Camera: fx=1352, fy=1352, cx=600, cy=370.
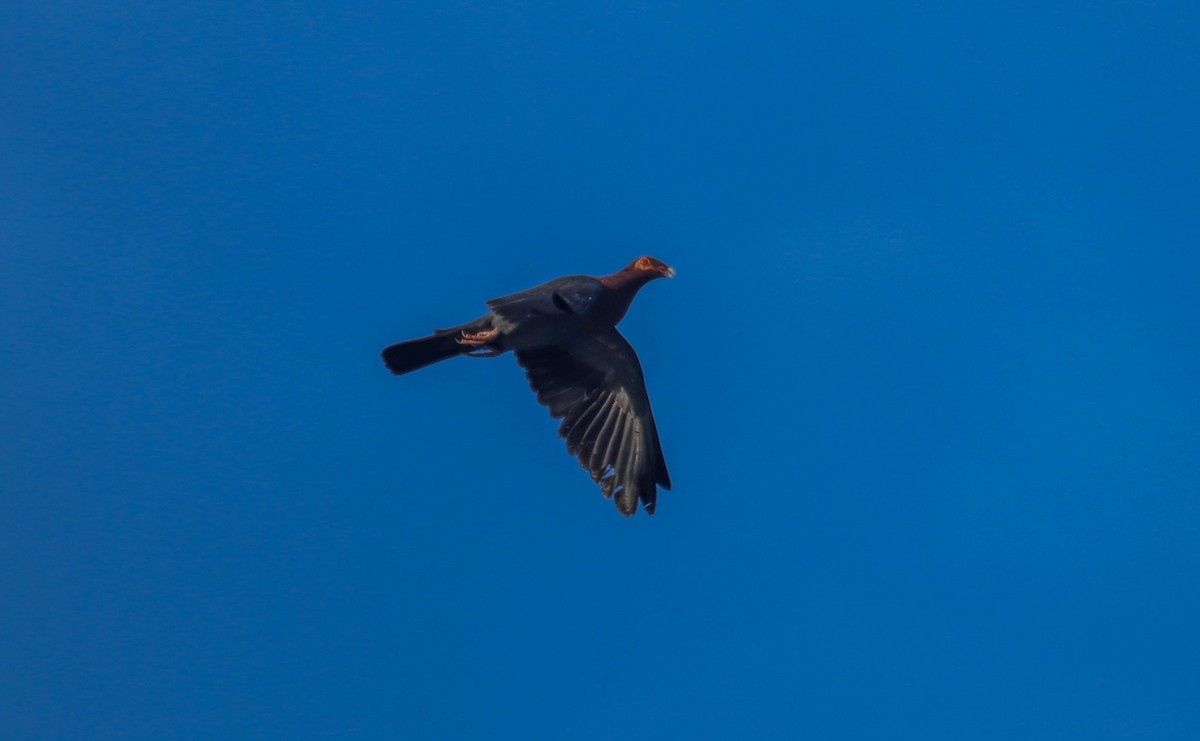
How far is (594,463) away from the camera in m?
14.2

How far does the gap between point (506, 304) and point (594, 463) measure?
7.18 feet

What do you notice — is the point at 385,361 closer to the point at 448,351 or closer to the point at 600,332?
the point at 448,351

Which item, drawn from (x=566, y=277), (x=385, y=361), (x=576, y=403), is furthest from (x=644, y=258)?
(x=385, y=361)

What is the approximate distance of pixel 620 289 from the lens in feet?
44.5

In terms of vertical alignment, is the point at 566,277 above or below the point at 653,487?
above

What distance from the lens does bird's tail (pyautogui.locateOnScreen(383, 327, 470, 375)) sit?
533 inches

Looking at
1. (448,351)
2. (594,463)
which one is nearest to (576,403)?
(594,463)

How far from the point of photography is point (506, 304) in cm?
1300

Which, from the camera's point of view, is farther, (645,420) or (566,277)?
(645,420)

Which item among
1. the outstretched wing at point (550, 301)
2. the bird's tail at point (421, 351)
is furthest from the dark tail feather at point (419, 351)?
the outstretched wing at point (550, 301)

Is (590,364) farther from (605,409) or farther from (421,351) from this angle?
(421,351)

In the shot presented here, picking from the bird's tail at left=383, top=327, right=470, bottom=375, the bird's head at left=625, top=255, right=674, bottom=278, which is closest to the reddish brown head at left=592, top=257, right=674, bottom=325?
the bird's head at left=625, top=255, right=674, bottom=278

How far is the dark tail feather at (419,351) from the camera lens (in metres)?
13.5

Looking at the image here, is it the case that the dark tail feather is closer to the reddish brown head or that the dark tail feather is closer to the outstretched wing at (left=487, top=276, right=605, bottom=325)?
the outstretched wing at (left=487, top=276, right=605, bottom=325)
